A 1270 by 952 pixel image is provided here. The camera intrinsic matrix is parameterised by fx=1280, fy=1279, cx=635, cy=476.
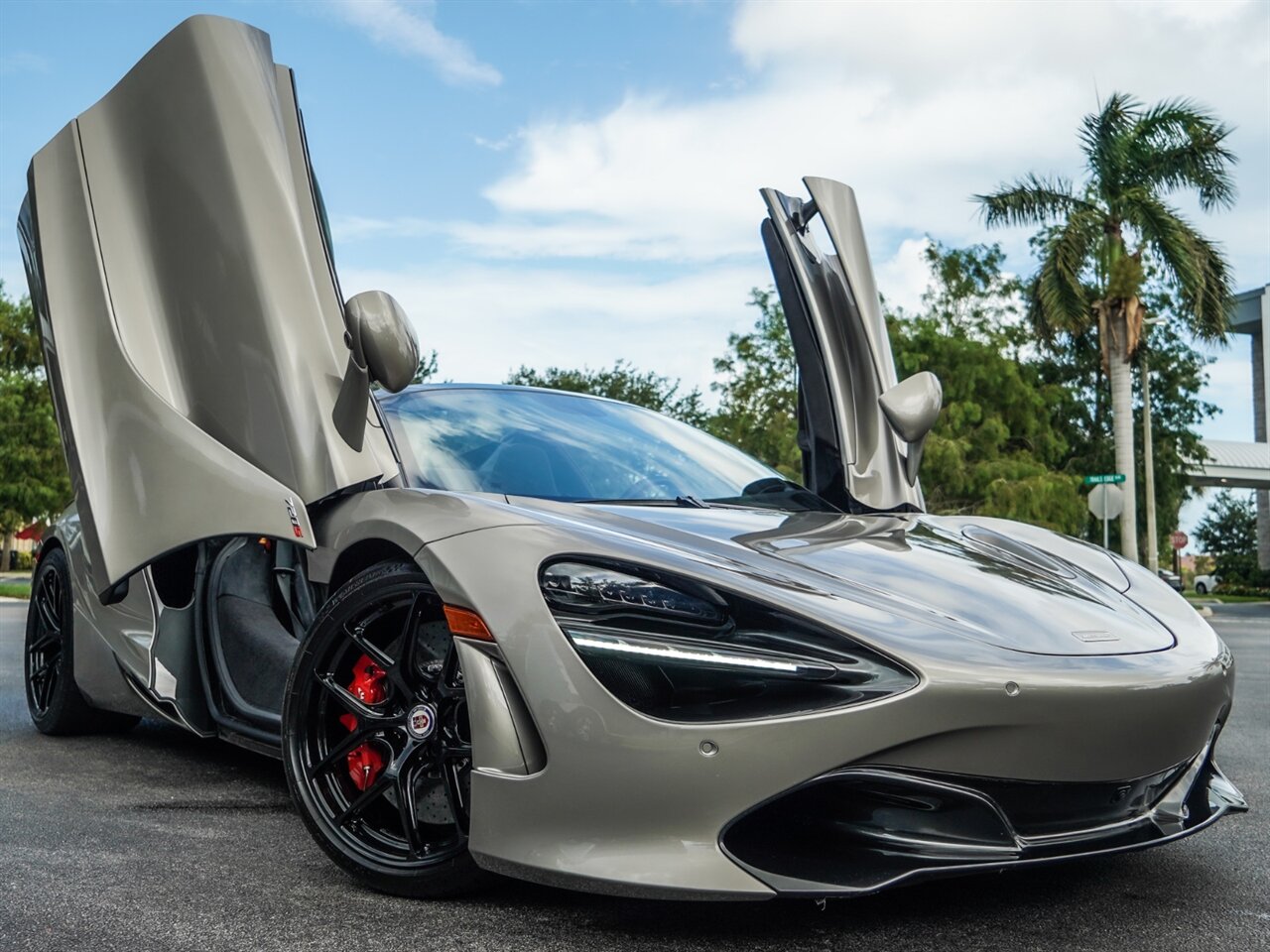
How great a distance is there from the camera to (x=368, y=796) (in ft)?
8.89

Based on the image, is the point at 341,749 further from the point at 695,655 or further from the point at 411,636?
the point at 695,655

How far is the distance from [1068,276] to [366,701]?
20.0m

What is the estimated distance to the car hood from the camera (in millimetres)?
2514

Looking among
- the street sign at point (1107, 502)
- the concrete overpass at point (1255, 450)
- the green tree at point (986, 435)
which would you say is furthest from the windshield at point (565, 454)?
the concrete overpass at point (1255, 450)

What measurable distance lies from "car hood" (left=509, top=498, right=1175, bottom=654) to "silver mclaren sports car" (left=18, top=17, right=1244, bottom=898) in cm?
2

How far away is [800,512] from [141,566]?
1.78m

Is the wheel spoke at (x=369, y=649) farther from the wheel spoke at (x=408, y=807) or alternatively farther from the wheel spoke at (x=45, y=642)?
the wheel spoke at (x=45, y=642)

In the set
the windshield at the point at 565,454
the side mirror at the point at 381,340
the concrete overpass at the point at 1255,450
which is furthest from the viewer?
the concrete overpass at the point at 1255,450

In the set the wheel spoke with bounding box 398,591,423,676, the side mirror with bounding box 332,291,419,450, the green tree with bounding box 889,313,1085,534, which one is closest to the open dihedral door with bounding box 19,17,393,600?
the side mirror with bounding box 332,291,419,450

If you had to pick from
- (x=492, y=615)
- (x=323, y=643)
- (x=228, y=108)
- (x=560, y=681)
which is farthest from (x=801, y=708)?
(x=228, y=108)

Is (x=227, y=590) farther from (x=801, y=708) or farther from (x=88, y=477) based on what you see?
(x=801, y=708)

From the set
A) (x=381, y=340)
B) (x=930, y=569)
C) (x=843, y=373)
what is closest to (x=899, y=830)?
(x=930, y=569)

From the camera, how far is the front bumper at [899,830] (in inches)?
86.7

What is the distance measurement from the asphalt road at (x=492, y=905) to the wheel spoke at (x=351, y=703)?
Result: 14.2 inches
